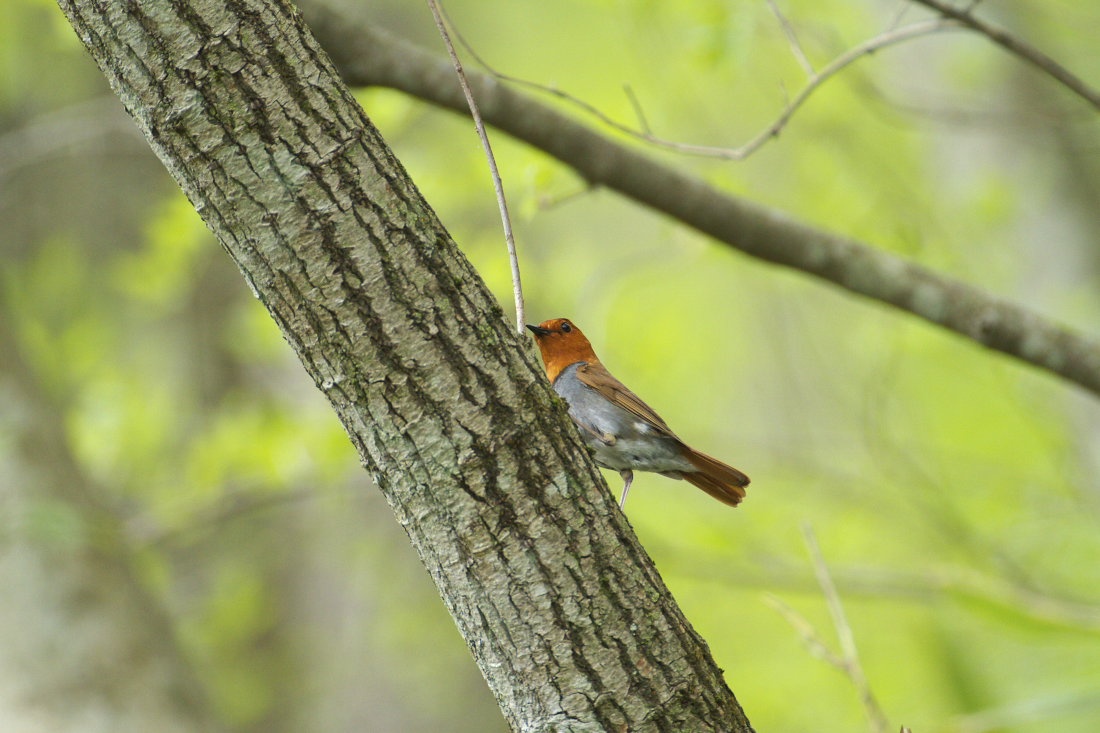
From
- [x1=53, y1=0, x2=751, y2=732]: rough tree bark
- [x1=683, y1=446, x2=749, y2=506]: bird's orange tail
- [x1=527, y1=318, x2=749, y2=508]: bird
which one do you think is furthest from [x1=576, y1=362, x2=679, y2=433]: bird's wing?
[x1=53, y1=0, x2=751, y2=732]: rough tree bark

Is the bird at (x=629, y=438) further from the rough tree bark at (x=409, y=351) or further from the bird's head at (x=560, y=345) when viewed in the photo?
the rough tree bark at (x=409, y=351)

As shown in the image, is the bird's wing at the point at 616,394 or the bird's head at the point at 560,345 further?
the bird's head at the point at 560,345

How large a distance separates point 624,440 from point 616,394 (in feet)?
0.43

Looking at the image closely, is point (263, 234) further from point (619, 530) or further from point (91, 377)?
point (91, 377)

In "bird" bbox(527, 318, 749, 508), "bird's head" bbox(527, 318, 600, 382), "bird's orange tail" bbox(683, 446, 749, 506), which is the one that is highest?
"bird's head" bbox(527, 318, 600, 382)

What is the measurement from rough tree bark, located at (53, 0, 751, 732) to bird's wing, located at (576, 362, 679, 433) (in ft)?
2.74

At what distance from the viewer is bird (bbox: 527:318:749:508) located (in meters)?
2.22

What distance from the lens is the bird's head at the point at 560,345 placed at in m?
2.55

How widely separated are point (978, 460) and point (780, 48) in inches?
127

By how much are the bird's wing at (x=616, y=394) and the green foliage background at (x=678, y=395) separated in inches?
30.0

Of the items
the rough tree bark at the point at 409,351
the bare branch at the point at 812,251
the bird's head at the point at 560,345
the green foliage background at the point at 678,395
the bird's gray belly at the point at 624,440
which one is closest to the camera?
the rough tree bark at the point at 409,351

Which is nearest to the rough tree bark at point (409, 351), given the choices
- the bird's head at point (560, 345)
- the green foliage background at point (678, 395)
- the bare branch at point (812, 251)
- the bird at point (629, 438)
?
the bird at point (629, 438)

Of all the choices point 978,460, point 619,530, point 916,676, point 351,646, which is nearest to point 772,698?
point 916,676

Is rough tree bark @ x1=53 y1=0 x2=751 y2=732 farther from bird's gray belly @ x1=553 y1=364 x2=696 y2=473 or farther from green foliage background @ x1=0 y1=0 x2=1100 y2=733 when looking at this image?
green foliage background @ x1=0 y1=0 x2=1100 y2=733
